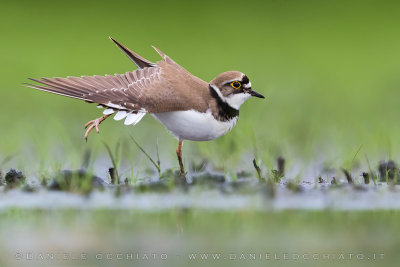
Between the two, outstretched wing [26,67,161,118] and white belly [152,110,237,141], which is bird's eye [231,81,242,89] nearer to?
white belly [152,110,237,141]

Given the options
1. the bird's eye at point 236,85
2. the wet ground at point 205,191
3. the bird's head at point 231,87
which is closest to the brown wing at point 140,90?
the bird's head at point 231,87

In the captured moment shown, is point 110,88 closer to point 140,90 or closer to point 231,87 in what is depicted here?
point 140,90

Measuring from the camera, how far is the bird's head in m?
7.21

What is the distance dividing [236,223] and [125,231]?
86 cm

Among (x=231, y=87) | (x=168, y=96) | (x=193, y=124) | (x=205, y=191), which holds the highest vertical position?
(x=231, y=87)

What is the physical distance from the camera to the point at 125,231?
5770 mm

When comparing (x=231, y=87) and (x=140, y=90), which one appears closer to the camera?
(x=140, y=90)

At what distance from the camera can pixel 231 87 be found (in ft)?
23.7

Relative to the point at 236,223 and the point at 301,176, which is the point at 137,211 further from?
the point at 301,176


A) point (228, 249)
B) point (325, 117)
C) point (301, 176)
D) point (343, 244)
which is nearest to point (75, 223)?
point (228, 249)

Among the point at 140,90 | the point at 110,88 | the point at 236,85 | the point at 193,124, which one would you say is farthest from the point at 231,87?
the point at 110,88

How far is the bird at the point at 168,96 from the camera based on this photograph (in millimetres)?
6723

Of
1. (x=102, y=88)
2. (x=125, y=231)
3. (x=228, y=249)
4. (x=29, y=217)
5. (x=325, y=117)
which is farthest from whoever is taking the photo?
(x=325, y=117)

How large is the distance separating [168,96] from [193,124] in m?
0.32
